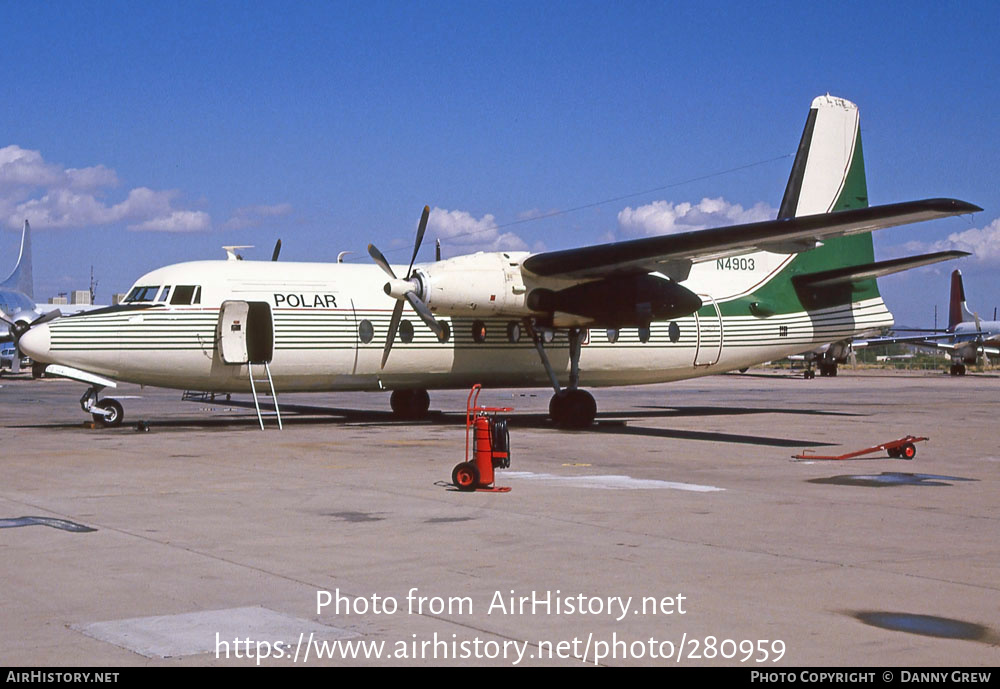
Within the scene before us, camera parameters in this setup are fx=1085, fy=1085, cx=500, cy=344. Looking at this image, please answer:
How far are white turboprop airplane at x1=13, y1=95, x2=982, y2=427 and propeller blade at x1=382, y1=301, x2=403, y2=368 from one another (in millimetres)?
28

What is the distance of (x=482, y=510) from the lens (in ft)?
35.5

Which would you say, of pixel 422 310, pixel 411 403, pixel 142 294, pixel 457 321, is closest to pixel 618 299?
pixel 457 321

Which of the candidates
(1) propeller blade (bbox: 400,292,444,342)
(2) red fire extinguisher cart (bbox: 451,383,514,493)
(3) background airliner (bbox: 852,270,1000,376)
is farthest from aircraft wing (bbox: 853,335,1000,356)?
(2) red fire extinguisher cart (bbox: 451,383,514,493)

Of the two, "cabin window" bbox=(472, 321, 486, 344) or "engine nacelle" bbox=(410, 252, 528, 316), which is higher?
"engine nacelle" bbox=(410, 252, 528, 316)

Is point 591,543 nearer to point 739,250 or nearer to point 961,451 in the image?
point 961,451

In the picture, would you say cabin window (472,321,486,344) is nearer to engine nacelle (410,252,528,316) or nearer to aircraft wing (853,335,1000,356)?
engine nacelle (410,252,528,316)

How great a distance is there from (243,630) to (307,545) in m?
2.71

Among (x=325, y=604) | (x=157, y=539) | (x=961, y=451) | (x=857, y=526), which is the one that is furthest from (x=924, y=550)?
(x=961, y=451)

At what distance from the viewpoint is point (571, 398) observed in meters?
22.3

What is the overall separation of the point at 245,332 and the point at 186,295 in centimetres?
131

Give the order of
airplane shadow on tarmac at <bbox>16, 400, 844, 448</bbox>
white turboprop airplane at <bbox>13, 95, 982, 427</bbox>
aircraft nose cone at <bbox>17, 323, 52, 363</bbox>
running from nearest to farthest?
aircraft nose cone at <bbox>17, 323, 52, 363</bbox> < white turboprop airplane at <bbox>13, 95, 982, 427</bbox> < airplane shadow on tarmac at <bbox>16, 400, 844, 448</bbox>

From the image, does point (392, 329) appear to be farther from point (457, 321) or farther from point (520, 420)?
point (520, 420)

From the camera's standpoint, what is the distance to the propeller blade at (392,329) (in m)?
21.5

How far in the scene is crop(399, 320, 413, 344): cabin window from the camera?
22.0 m
